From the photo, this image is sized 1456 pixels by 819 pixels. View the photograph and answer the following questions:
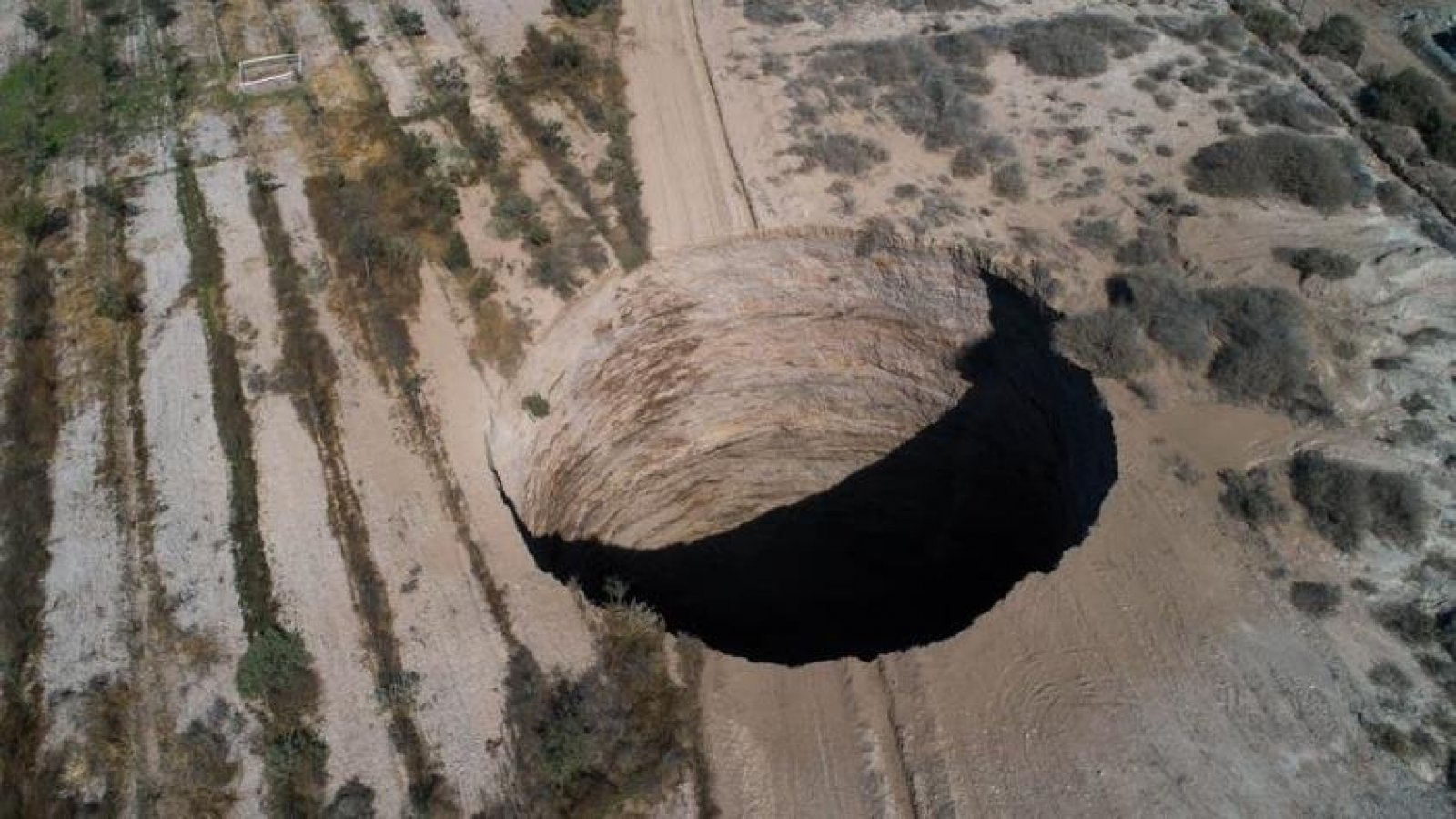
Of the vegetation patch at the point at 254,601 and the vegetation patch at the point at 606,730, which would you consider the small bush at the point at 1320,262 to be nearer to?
the vegetation patch at the point at 606,730

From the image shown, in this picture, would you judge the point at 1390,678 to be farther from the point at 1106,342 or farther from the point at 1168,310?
the point at 1168,310

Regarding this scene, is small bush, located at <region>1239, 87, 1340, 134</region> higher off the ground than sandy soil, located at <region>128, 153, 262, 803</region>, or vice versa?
small bush, located at <region>1239, 87, 1340, 134</region>

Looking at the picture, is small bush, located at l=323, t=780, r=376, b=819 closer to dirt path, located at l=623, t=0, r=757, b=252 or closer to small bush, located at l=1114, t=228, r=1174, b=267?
dirt path, located at l=623, t=0, r=757, b=252

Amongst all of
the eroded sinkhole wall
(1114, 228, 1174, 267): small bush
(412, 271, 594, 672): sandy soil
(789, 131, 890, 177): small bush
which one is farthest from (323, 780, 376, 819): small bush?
(1114, 228, 1174, 267): small bush

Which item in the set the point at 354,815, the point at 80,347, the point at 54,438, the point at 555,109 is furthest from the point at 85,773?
the point at 555,109

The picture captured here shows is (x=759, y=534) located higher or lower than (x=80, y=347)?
lower

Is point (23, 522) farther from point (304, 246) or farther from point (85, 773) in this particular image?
point (304, 246)
